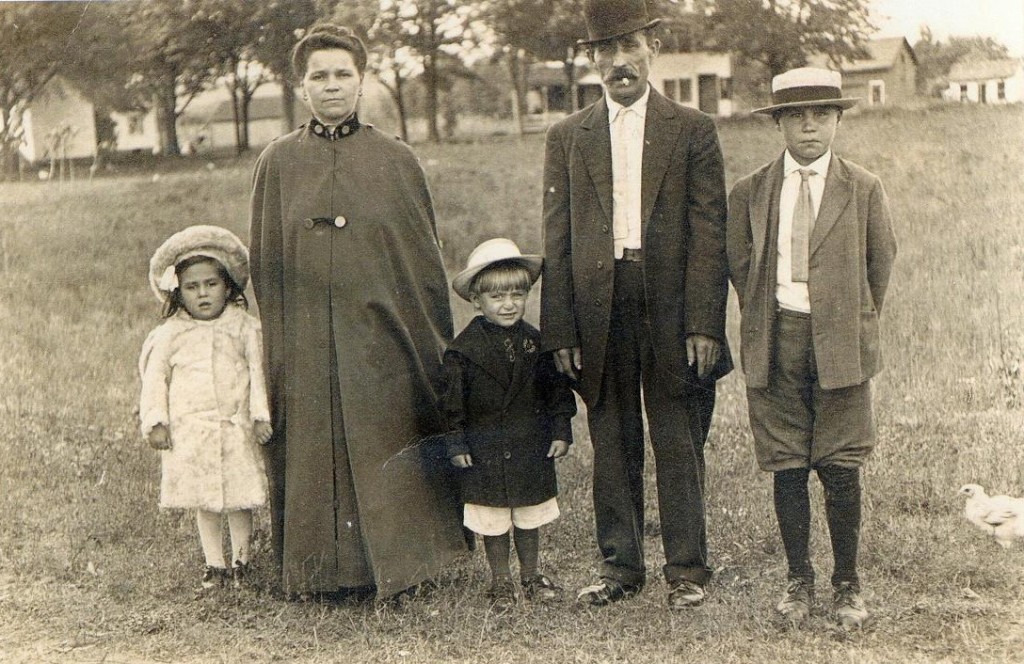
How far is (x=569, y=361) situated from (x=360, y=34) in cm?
189

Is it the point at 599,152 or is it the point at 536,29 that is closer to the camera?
the point at 599,152

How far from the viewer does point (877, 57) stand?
464 centimetres

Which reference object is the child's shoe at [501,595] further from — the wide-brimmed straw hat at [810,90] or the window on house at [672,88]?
the window on house at [672,88]

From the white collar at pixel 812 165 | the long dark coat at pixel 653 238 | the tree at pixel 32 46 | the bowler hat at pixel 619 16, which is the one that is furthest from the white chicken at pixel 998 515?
the tree at pixel 32 46

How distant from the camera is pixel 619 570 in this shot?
3842mm

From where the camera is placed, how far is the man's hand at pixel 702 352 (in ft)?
11.7

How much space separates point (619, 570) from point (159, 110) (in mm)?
3485

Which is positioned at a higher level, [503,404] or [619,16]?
[619,16]

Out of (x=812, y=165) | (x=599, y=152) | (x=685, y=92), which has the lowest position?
(x=812, y=165)

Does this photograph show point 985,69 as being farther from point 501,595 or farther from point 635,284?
point 501,595

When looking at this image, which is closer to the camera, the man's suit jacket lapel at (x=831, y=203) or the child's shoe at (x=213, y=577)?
the man's suit jacket lapel at (x=831, y=203)

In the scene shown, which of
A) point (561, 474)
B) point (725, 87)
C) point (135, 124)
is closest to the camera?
point (725, 87)

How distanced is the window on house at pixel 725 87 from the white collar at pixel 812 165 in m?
1.51

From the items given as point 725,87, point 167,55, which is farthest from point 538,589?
point 167,55
